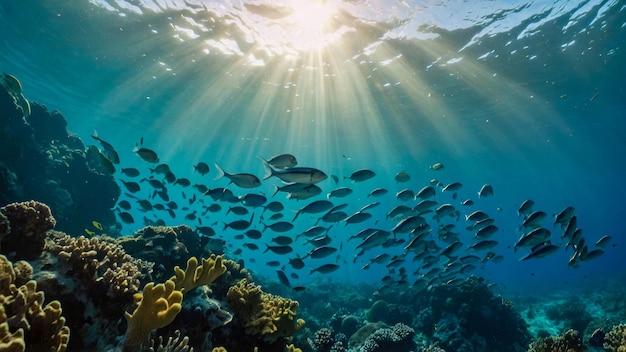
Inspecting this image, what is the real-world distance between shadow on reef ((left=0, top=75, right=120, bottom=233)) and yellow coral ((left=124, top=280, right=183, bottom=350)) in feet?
33.1

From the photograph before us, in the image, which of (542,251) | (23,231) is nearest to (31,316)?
(23,231)

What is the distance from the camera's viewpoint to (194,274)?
372cm

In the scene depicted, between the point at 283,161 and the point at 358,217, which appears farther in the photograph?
the point at 358,217

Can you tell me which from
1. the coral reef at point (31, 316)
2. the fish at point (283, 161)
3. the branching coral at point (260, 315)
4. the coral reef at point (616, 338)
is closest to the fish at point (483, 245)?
the coral reef at point (616, 338)

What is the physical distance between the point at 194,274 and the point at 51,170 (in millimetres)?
14670

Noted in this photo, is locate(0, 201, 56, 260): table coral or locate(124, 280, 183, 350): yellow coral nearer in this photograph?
locate(124, 280, 183, 350): yellow coral

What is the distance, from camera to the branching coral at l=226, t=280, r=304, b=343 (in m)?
4.35

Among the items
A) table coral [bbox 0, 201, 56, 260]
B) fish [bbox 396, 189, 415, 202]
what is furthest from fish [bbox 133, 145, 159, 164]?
fish [bbox 396, 189, 415, 202]

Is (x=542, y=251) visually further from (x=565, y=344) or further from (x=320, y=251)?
(x=320, y=251)

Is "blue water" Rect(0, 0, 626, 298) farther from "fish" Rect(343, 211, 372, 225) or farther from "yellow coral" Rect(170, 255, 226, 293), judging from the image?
"yellow coral" Rect(170, 255, 226, 293)

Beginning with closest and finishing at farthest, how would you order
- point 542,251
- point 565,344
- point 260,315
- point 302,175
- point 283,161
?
1. point 260,315
2. point 565,344
3. point 302,175
4. point 283,161
5. point 542,251

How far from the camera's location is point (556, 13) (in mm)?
15773

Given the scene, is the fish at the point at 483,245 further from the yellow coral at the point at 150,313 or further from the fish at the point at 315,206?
the yellow coral at the point at 150,313

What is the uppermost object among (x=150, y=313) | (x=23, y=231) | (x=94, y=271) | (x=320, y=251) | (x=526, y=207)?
(x=526, y=207)
